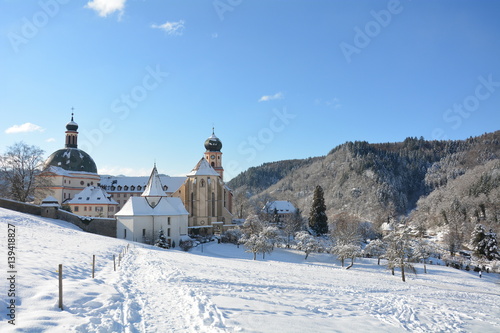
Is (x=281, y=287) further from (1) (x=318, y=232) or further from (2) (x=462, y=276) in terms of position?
(1) (x=318, y=232)

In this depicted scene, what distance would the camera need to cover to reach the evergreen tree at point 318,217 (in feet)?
194

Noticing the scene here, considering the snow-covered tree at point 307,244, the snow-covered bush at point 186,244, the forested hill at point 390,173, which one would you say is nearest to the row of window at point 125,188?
the snow-covered bush at point 186,244

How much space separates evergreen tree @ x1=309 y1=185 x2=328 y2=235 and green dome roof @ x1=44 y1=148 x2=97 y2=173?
135 ft

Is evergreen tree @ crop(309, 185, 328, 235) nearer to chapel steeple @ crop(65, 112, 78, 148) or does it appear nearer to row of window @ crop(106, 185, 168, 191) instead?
row of window @ crop(106, 185, 168, 191)

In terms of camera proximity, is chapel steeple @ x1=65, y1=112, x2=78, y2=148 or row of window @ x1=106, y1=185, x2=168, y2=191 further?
row of window @ x1=106, y1=185, x2=168, y2=191

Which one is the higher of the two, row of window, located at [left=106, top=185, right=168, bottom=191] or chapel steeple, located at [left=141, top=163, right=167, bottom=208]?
row of window, located at [left=106, top=185, right=168, bottom=191]

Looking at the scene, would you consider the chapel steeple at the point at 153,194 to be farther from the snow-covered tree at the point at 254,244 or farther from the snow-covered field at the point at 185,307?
the snow-covered field at the point at 185,307

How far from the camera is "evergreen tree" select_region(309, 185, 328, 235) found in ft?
194

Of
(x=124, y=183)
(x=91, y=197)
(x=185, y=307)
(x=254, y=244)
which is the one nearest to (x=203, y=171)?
(x=91, y=197)

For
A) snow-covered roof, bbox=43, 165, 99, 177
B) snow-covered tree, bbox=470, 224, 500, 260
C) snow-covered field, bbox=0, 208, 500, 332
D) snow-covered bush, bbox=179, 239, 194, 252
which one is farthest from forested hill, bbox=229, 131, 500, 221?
snow-covered field, bbox=0, 208, 500, 332

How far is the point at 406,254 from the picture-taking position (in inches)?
1319

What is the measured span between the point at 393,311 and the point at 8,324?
37.3 feet

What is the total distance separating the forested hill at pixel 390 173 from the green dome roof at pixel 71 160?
229ft

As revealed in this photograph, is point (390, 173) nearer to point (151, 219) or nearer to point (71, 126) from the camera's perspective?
point (71, 126)
